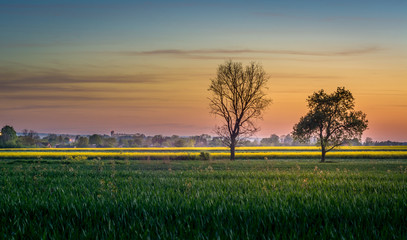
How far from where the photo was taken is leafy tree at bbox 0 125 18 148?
110 meters

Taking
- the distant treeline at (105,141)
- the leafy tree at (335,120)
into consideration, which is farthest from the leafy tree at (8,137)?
the leafy tree at (335,120)

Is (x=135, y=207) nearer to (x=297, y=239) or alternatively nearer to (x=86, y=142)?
(x=297, y=239)

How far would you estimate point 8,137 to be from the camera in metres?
122

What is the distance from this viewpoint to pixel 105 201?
9.38 meters

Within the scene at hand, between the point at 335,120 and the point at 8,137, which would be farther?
the point at 8,137

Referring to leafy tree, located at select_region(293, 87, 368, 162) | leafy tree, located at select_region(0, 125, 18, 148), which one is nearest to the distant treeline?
leafy tree, located at select_region(0, 125, 18, 148)

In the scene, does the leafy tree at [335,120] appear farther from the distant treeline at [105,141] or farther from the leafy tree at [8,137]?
the leafy tree at [8,137]

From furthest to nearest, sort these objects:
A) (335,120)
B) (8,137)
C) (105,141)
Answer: (105,141)
(8,137)
(335,120)

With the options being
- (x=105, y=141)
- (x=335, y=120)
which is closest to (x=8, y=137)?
(x=105, y=141)

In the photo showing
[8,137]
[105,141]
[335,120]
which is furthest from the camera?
[105,141]

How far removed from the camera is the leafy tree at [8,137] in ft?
361

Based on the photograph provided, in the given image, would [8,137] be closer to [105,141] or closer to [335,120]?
[105,141]

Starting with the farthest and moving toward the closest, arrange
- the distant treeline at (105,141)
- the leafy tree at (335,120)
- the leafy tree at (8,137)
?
1. the distant treeline at (105,141)
2. the leafy tree at (8,137)
3. the leafy tree at (335,120)

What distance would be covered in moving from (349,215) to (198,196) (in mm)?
4255
